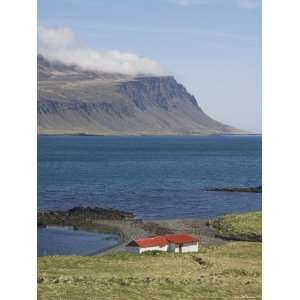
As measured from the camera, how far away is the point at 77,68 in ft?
440

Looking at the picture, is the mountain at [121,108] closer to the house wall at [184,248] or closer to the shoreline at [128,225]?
the shoreline at [128,225]

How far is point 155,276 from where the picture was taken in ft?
30.3

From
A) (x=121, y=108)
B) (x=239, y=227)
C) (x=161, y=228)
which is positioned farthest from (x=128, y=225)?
(x=121, y=108)

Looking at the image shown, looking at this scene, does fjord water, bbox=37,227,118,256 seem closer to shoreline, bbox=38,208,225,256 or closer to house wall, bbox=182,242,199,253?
shoreline, bbox=38,208,225,256

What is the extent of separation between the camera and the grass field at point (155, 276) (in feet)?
24.6

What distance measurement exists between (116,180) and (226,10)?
26.0m

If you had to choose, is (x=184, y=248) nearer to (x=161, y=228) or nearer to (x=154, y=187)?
(x=161, y=228)

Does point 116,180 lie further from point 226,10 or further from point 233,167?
point 226,10

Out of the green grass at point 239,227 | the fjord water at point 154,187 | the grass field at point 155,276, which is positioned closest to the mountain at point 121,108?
the fjord water at point 154,187

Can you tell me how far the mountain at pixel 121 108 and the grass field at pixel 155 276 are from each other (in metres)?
98.6

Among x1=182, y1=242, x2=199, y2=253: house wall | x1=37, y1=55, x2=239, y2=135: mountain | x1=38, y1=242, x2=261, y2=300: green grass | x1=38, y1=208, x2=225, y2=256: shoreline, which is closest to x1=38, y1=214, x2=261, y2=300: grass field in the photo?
x1=38, y1=242, x2=261, y2=300: green grass

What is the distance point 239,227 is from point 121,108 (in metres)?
97.5

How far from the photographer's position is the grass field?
7507mm
